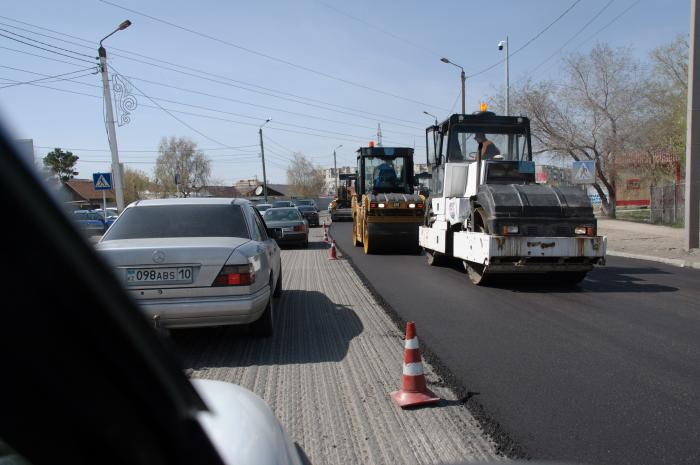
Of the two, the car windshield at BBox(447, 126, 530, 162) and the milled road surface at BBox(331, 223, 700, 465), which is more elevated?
the car windshield at BBox(447, 126, 530, 162)

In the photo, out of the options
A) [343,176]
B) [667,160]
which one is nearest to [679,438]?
[343,176]

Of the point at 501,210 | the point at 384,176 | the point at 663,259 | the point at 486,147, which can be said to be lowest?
the point at 663,259

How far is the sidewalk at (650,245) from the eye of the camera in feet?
43.1

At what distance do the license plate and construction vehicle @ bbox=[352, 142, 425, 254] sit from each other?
10.2 meters

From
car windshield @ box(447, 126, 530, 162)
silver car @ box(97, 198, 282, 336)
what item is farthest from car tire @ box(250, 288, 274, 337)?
car windshield @ box(447, 126, 530, 162)

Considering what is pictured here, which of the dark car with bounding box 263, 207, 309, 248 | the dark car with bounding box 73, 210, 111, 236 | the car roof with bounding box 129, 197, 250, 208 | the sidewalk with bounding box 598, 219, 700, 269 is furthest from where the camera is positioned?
the dark car with bounding box 263, 207, 309, 248

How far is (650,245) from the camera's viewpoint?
644 inches

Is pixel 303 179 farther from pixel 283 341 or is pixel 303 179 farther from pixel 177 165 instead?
pixel 283 341

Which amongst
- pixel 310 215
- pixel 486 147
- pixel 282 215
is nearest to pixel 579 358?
pixel 486 147

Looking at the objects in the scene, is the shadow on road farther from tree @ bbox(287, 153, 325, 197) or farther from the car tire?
tree @ bbox(287, 153, 325, 197)

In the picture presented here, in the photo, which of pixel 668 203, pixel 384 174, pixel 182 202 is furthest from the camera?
pixel 668 203

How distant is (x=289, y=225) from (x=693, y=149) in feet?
39.3

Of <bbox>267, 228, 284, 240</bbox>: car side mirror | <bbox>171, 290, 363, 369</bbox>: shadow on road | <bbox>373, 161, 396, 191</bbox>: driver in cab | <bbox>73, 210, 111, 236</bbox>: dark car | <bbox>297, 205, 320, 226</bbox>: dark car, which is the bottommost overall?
<bbox>171, 290, 363, 369</bbox>: shadow on road

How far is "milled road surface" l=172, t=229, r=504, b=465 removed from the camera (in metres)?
3.48
